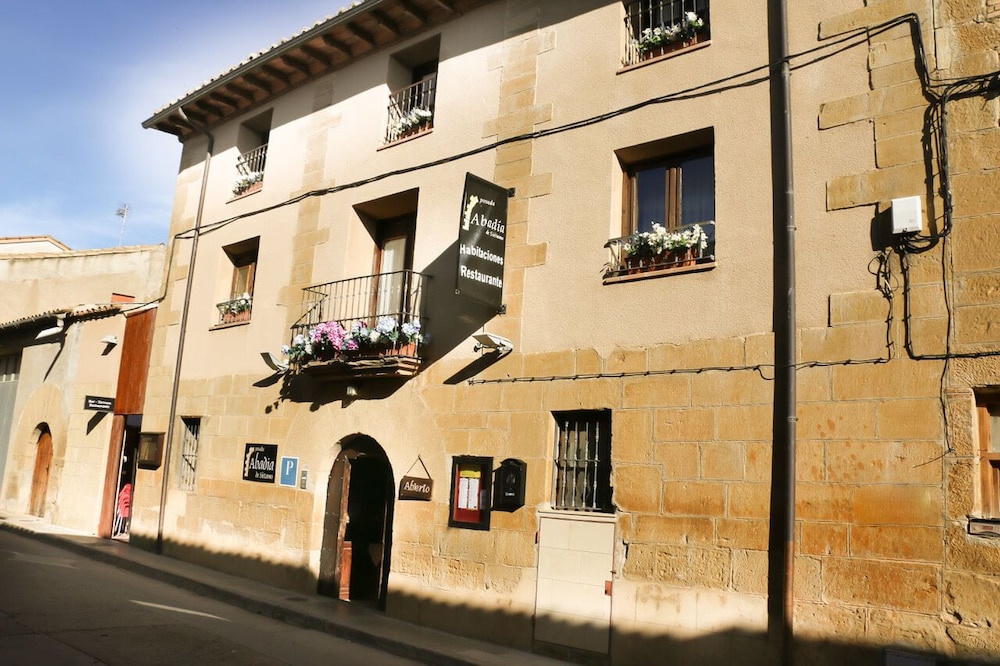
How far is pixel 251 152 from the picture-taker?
46.8 feet

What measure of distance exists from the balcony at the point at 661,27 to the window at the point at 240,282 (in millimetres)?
7094

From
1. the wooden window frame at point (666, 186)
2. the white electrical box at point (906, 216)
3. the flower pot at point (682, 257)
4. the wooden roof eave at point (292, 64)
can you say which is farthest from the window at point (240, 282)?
the white electrical box at point (906, 216)

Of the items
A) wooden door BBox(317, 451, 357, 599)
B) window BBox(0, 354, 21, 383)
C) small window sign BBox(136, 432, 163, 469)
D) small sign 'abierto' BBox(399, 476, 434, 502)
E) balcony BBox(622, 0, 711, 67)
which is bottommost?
wooden door BBox(317, 451, 357, 599)

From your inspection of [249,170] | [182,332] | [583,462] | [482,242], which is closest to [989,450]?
[583,462]

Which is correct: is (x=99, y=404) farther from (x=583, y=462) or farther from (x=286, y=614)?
(x=583, y=462)

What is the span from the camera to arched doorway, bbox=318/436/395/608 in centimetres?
1094

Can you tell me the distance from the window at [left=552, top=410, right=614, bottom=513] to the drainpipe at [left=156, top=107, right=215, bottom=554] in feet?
26.2

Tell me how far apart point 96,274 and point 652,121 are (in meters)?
16.3

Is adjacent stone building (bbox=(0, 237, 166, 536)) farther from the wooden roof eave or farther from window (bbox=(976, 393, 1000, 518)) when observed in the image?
window (bbox=(976, 393, 1000, 518))

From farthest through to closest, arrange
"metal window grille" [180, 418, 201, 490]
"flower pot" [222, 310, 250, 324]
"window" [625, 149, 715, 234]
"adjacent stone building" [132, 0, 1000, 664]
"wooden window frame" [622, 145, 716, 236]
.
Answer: "metal window grille" [180, 418, 201, 490] < "flower pot" [222, 310, 250, 324] < "wooden window frame" [622, 145, 716, 236] < "window" [625, 149, 715, 234] < "adjacent stone building" [132, 0, 1000, 664]

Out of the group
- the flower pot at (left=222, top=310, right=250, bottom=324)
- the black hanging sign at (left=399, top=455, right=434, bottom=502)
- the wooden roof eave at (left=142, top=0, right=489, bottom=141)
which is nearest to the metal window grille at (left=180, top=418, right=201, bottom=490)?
the flower pot at (left=222, top=310, right=250, bottom=324)

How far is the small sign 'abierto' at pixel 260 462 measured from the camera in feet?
38.9

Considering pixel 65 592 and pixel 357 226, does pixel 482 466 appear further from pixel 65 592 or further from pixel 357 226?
pixel 65 592

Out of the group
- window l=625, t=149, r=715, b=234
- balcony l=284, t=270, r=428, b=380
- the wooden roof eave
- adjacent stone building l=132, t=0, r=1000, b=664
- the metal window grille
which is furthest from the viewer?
the metal window grille
